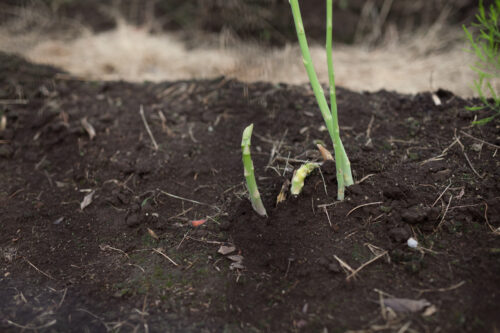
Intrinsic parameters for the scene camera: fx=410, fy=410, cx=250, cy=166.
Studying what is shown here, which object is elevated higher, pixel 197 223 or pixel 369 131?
pixel 369 131

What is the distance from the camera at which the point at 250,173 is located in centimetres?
170

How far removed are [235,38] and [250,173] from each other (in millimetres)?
2554

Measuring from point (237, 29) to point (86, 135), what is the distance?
2033mm

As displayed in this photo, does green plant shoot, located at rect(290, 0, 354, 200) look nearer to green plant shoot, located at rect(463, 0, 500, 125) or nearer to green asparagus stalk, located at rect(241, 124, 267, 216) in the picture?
A: green asparagus stalk, located at rect(241, 124, 267, 216)

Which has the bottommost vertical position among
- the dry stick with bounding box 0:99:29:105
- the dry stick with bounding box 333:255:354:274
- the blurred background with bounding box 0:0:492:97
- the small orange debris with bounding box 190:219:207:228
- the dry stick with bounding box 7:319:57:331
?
the dry stick with bounding box 7:319:57:331

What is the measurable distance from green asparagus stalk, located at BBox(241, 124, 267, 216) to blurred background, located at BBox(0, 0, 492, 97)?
1508 millimetres

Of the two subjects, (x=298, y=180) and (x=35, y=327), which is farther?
(x=298, y=180)

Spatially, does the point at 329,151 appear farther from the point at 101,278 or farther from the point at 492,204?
the point at 101,278

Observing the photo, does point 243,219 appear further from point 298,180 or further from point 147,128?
point 147,128

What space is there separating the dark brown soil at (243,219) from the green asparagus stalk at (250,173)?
0.19 feet

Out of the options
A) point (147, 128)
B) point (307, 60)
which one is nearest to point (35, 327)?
point (147, 128)

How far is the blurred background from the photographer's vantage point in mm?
3424

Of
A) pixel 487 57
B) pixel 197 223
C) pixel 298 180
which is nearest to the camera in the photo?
pixel 298 180

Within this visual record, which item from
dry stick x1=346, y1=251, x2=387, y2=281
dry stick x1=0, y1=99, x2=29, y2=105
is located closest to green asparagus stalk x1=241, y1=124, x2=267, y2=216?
dry stick x1=346, y1=251, x2=387, y2=281
